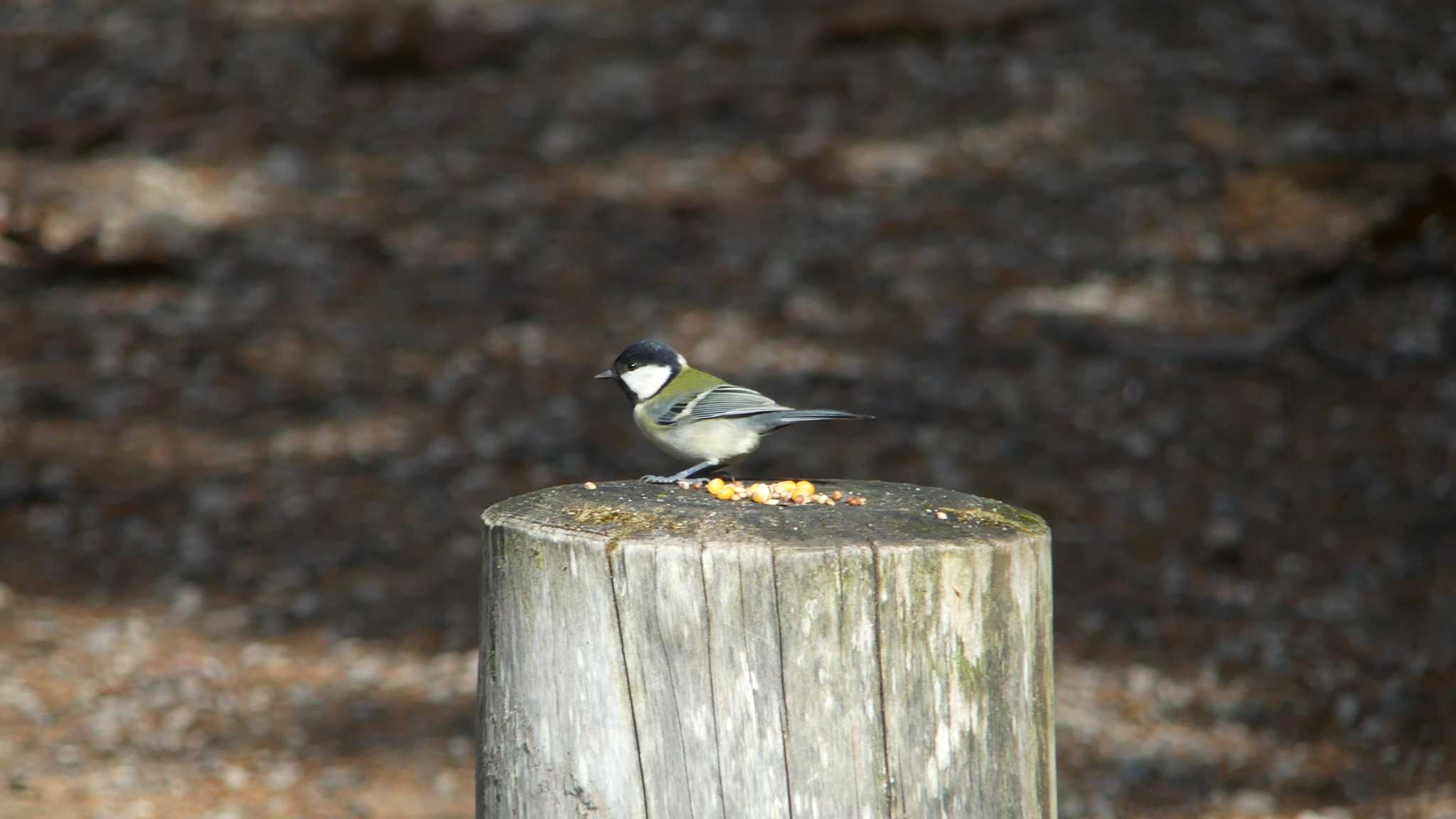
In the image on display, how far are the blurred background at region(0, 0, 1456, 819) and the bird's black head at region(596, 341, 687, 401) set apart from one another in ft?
7.36

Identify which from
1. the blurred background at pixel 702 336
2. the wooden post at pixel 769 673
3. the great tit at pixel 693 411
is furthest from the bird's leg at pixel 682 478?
the blurred background at pixel 702 336

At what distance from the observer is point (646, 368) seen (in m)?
3.22

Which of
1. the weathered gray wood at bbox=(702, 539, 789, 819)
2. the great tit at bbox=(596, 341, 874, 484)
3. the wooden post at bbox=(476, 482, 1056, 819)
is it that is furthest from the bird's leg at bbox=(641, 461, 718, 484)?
the weathered gray wood at bbox=(702, 539, 789, 819)

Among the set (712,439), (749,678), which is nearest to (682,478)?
(712,439)

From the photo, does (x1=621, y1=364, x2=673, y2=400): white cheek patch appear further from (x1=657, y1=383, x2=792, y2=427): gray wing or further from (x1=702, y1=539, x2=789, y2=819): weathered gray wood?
(x1=702, y1=539, x2=789, y2=819): weathered gray wood

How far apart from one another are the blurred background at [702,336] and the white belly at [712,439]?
2.34 m

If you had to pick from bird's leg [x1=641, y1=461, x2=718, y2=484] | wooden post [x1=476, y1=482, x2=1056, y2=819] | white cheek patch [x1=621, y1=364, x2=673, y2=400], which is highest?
white cheek patch [x1=621, y1=364, x2=673, y2=400]

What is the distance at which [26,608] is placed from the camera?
596 centimetres

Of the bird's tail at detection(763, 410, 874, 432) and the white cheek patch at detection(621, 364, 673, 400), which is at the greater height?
the white cheek patch at detection(621, 364, 673, 400)

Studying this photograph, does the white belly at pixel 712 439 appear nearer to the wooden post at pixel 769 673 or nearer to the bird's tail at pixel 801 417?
the bird's tail at pixel 801 417

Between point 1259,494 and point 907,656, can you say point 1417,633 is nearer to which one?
point 1259,494

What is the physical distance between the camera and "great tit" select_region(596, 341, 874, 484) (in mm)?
3020

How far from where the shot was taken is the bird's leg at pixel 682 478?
2612 millimetres

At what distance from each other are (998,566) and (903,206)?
716 cm
